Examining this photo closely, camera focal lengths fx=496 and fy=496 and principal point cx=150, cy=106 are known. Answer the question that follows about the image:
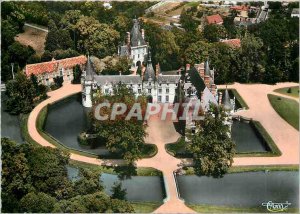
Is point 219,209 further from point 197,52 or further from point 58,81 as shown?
point 58,81

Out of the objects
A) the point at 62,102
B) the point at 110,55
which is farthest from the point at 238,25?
the point at 62,102

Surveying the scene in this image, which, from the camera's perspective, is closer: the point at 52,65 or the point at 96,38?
the point at 52,65

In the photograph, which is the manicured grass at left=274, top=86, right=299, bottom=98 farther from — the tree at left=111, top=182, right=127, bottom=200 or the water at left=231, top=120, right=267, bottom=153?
the tree at left=111, top=182, right=127, bottom=200

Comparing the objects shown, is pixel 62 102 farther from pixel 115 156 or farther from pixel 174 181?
pixel 174 181

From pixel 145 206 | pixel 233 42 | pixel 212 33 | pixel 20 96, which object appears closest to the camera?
pixel 145 206

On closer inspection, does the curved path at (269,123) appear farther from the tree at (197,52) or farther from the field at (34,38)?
the field at (34,38)

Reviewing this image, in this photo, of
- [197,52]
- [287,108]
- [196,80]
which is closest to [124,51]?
[197,52]

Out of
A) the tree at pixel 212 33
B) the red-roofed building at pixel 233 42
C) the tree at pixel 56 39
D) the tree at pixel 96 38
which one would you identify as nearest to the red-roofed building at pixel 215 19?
the tree at pixel 212 33
